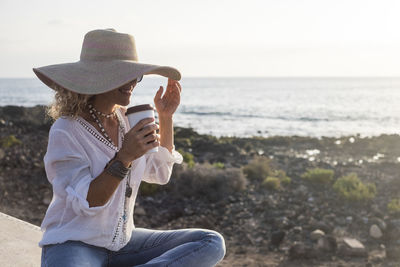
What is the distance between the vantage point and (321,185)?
8.50m

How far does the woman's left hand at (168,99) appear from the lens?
299 centimetres

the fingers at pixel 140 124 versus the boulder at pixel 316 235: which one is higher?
the fingers at pixel 140 124

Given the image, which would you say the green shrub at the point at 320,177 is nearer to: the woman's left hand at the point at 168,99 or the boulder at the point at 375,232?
the boulder at the point at 375,232

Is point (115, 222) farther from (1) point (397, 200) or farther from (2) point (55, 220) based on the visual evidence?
(1) point (397, 200)

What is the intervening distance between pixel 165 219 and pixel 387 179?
5.05 meters

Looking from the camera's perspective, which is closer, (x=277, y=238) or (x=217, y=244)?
(x=217, y=244)

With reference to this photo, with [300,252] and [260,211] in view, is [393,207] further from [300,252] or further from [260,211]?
[300,252]

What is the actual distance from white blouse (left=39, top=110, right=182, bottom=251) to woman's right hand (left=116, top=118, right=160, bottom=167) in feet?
0.69

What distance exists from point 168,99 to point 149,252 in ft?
3.10

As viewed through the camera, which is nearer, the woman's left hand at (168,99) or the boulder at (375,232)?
the woman's left hand at (168,99)

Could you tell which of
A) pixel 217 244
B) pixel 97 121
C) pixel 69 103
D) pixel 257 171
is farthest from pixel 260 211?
pixel 69 103

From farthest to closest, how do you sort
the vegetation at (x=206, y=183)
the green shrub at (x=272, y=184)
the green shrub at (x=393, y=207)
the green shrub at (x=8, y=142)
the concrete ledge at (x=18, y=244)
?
1. the green shrub at (x=8, y=142)
2. the green shrub at (x=272, y=184)
3. the vegetation at (x=206, y=183)
4. the green shrub at (x=393, y=207)
5. the concrete ledge at (x=18, y=244)

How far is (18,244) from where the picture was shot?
382 centimetres

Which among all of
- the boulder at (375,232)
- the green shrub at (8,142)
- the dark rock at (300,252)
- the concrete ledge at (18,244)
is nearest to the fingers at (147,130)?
the concrete ledge at (18,244)
